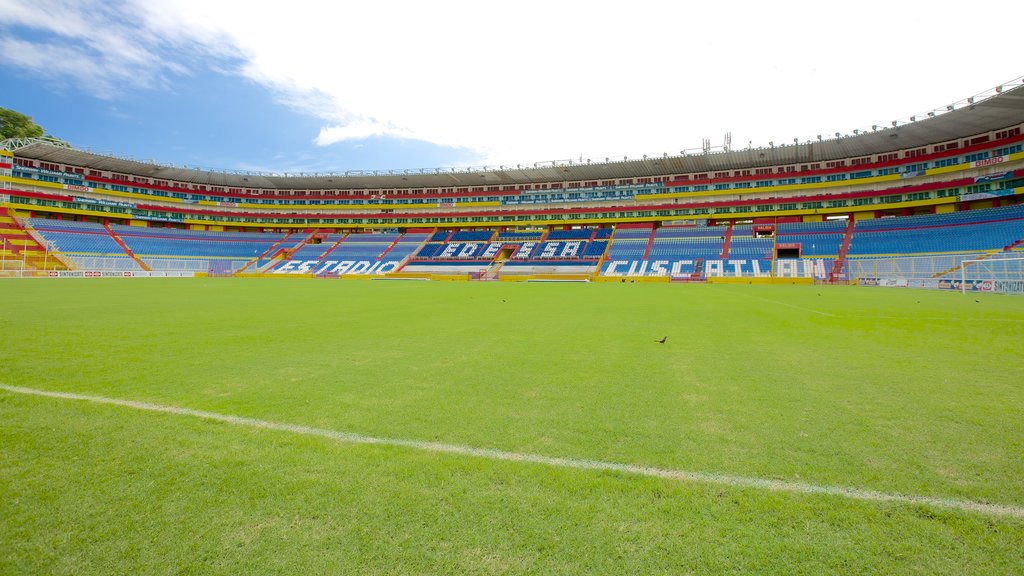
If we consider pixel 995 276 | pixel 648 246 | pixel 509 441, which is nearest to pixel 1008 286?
pixel 995 276

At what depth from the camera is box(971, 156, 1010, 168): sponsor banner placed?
37.7m

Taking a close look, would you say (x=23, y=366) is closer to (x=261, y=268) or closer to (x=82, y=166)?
(x=261, y=268)

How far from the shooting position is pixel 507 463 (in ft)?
9.45

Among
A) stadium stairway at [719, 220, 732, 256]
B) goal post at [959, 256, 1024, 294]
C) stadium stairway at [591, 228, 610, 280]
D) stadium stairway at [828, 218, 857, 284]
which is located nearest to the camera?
goal post at [959, 256, 1024, 294]

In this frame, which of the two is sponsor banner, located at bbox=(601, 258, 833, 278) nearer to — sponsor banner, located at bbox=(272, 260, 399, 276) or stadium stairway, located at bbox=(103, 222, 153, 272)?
sponsor banner, located at bbox=(272, 260, 399, 276)

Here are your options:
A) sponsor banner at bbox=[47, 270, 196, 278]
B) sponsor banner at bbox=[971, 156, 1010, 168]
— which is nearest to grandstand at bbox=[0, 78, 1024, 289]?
sponsor banner at bbox=[971, 156, 1010, 168]

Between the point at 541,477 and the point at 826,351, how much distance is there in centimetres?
626

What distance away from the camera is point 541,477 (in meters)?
2.69

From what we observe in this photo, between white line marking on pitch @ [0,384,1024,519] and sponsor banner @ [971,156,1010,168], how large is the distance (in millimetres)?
54929

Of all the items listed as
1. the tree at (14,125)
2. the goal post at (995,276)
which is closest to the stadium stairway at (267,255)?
the tree at (14,125)

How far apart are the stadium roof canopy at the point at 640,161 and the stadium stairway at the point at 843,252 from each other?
8.00 m

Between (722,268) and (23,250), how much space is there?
2733 inches

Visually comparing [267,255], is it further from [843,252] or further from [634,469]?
[843,252]

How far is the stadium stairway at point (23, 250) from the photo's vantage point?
132 feet
